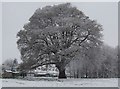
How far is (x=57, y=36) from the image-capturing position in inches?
1081

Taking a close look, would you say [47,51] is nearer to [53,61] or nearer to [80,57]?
[53,61]

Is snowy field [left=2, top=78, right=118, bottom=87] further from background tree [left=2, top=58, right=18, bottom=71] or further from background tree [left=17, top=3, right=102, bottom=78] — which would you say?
background tree [left=2, top=58, right=18, bottom=71]

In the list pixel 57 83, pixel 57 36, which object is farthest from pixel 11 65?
pixel 57 83

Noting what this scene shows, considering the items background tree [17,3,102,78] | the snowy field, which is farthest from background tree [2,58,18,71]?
the snowy field

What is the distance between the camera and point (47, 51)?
27.3 m

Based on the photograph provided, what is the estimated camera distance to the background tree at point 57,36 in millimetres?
26531

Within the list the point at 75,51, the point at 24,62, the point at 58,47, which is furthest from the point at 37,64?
the point at 75,51

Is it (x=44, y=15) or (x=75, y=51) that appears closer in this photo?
(x=75, y=51)

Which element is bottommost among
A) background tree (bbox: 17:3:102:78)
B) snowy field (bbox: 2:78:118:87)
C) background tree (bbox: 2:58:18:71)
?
snowy field (bbox: 2:78:118:87)

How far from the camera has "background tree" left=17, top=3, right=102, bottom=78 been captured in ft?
87.0

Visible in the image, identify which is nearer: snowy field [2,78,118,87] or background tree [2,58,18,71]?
snowy field [2,78,118,87]

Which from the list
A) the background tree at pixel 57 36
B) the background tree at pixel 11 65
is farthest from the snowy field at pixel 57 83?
the background tree at pixel 11 65

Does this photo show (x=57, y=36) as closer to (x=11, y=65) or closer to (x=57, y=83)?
(x=57, y=83)

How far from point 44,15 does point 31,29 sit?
2149 millimetres
